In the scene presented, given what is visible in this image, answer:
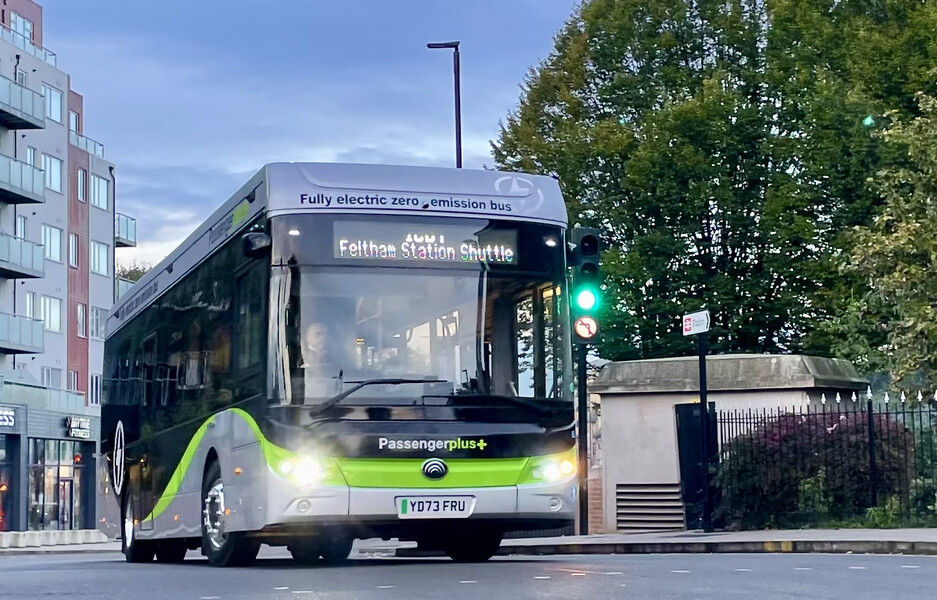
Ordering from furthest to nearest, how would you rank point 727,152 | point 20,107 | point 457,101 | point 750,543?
point 20,107 → point 727,152 → point 457,101 → point 750,543

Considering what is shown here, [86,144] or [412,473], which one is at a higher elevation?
[86,144]

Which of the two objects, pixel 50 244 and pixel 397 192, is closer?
pixel 397 192

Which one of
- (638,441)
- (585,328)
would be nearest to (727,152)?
(638,441)

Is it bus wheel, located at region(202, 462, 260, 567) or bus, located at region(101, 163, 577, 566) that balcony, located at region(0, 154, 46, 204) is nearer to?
bus wheel, located at region(202, 462, 260, 567)

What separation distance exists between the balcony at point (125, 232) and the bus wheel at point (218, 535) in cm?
6288

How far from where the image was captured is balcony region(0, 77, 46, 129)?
193 feet

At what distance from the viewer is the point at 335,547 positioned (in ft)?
55.2

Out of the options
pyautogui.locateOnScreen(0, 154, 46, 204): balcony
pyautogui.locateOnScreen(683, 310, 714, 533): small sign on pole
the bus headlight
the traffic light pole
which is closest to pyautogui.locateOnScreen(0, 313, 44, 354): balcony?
pyautogui.locateOnScreen(0, 154, 46, 204): balcony

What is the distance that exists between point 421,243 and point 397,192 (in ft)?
1.79

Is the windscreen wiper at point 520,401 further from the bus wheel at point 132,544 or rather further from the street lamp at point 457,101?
the street lamp at point 457,101

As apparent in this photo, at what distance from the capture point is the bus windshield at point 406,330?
13781mm

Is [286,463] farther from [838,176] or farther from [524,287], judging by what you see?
[838,176]

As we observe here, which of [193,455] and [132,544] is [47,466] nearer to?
[132,544]

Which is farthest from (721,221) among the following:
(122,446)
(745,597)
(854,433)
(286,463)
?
(745,597)
